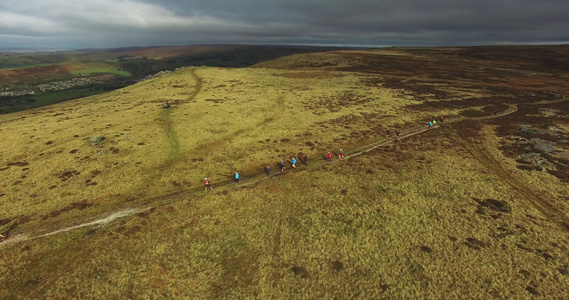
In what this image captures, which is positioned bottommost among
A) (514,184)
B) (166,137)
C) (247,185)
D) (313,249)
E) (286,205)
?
(313,249)

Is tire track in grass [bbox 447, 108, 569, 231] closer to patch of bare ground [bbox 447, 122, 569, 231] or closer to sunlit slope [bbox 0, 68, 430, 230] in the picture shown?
patch of bare ground [bbox 447, 122, 569, 231]

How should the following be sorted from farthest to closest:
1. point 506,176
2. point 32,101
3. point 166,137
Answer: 1. point 32,101
2. point 166,137
3. point 506,176

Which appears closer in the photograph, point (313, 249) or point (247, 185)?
point (313, 249)

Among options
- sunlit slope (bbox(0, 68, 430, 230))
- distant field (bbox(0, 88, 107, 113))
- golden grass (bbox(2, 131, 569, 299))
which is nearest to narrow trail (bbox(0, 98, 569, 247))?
golden grass (bbox(2, 131, 569, 299))

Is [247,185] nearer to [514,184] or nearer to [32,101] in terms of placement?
[514,184]

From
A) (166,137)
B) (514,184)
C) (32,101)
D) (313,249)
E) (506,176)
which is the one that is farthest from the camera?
(32,101)

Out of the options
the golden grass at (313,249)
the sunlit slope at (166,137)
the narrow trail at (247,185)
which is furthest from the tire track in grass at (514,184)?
the sunlit slope at (166,137)

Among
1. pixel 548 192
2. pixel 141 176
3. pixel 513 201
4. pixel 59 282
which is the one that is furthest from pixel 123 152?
pixel 548 192

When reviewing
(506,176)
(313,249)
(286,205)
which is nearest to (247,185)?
(286,205)
